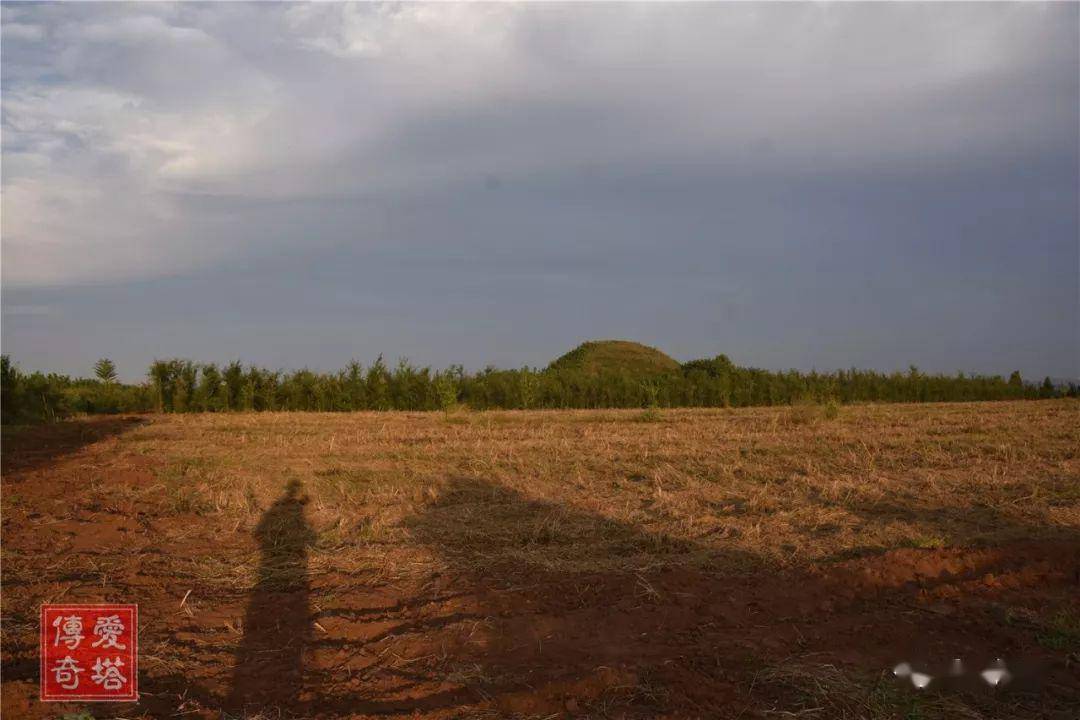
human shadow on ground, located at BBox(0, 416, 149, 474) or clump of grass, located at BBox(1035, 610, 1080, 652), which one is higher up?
human shadow on ground, located at BBox(0, 416, 149, 474)

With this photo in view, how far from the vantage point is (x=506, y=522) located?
26.0 ft

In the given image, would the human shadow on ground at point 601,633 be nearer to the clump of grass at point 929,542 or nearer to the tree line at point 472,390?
the clump of grass at point 929,542

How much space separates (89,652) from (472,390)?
850 inches

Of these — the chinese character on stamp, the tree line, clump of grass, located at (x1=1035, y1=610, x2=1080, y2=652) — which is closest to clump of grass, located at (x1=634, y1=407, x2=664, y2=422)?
the tree line

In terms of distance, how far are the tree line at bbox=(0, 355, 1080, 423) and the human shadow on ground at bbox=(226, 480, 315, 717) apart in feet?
39.7

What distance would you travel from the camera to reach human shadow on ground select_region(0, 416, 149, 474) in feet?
38.3


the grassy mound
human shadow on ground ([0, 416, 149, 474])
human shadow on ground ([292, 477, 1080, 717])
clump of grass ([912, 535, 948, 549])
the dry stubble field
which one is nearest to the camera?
human shadow on ground ([292, 477, 1080, 717])

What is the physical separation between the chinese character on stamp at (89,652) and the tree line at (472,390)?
42.9ft

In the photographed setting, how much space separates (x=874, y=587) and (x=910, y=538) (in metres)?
1.54

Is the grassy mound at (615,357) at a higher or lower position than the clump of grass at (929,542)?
higher

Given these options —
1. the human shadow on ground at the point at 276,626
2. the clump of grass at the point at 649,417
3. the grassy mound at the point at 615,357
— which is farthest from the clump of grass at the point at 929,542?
the grassy mound at the point at 615,357

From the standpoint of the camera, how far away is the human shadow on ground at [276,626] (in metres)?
4.39

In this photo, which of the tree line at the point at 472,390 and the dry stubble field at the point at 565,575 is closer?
the dry stubble field at the point at 565,575

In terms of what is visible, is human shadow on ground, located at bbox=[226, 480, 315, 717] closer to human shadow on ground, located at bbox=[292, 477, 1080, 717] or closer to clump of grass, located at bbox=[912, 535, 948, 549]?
human shadow on ground, located at bbox=[292, 477, 1080, 717]
